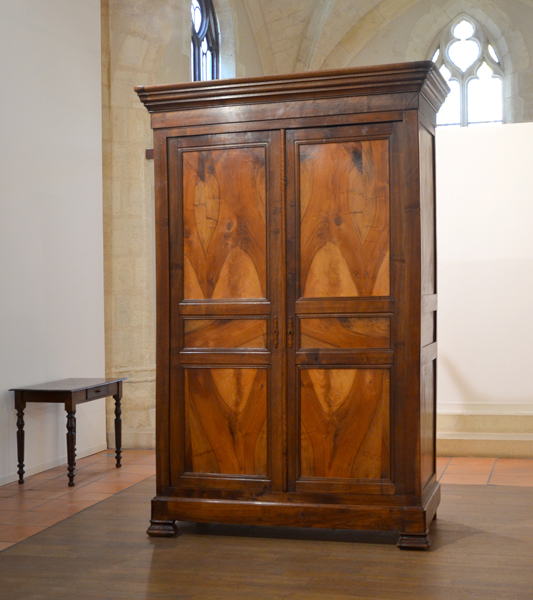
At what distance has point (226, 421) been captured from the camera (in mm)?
4477

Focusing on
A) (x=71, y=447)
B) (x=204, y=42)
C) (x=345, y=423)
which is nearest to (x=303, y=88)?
→ (x=345, y=423)

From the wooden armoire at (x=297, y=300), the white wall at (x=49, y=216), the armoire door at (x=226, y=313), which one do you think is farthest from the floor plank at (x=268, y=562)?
the white wall at (x=49, y=216)

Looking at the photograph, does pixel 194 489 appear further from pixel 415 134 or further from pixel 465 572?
pixel 415 134

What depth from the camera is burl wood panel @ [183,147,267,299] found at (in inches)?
175

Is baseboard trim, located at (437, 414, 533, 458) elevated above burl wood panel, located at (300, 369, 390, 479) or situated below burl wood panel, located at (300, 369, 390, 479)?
below

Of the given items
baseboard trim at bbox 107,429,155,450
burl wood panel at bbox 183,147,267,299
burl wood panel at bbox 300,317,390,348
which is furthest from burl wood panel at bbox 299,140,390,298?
baseboard trim at bbox 107,429,155,450

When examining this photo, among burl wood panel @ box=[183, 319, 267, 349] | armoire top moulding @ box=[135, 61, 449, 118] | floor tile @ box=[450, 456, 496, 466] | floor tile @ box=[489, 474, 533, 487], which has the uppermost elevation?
armoire top moulding @ box=[135, 61, 449, 118]

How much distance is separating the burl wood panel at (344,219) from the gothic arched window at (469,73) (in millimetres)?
9371

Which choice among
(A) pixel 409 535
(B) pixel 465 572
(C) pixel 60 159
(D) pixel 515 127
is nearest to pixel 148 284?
(C) pixel 60 159

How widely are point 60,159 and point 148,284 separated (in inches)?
56.1

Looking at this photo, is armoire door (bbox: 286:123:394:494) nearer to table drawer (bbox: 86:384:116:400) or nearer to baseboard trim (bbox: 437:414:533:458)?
table drawer (bbox: 86:384:116:400)

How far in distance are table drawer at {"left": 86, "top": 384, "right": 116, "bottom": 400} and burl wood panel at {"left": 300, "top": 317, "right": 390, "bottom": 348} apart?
89.6 inches

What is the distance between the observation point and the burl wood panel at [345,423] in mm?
4266

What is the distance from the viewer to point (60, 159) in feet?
21.6
